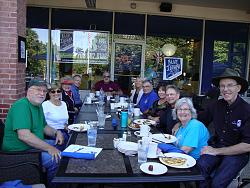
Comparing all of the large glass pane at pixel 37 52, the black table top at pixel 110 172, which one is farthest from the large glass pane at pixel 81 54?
the black table top at pixel 110 172

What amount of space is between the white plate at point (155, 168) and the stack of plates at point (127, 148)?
0.22 metres

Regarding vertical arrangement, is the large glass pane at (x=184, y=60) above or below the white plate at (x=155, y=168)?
above

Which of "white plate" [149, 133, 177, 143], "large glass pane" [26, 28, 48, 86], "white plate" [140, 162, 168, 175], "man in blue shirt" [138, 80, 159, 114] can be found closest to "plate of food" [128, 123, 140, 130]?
"white plate" [149, 133, 177, 143]

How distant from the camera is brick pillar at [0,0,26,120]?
390 centimetres

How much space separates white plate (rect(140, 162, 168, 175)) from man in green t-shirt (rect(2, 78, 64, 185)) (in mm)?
1022

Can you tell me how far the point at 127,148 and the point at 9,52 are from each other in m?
2.42

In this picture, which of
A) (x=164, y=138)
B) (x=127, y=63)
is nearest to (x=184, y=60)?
(x=127, y=63)

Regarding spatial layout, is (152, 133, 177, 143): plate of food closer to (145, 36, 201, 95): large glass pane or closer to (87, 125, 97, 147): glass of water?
(87, 125, 97, 147): glass of water

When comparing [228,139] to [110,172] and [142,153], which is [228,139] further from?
[110,172]

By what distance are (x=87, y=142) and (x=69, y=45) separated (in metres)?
6.23

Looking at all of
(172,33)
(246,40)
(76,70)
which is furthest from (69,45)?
(246,40)

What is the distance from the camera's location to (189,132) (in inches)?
106

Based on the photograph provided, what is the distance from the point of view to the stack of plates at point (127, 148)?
7.34 feet

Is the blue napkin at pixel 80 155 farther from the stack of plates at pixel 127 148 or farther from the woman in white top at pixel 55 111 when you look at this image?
the woman in white top at pixel 55 111
